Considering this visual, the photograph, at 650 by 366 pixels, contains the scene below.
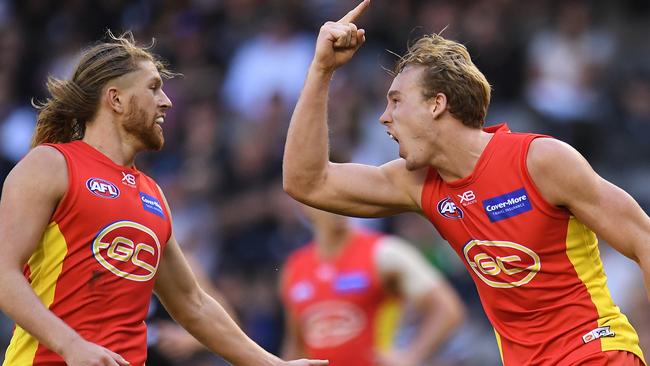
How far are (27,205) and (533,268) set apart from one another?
7.62 feet

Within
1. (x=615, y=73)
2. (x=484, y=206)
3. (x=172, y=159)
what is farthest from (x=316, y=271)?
(x=615, y=73)

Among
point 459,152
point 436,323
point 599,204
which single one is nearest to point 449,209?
point 459,152

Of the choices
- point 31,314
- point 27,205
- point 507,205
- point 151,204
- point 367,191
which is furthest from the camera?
point 367,191

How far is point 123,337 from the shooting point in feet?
18.1

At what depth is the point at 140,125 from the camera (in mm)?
5816

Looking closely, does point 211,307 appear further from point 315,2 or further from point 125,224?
point 315,2

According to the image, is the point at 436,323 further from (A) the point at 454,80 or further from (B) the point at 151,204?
(B) the point at 151,204

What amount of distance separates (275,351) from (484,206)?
17.0 ft

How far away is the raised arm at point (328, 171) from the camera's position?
5875 millimetres

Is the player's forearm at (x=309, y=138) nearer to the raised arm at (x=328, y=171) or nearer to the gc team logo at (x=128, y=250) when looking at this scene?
the raised arm at (x=328, y=171)

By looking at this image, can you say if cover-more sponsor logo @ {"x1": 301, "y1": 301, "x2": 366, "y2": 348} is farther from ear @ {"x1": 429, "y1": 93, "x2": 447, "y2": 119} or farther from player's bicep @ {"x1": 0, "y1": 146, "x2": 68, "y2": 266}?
player's bicep @ {"x1": 0, "y1": 146, "x2": 68, "y2": 266}

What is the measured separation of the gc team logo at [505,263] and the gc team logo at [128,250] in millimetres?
1537

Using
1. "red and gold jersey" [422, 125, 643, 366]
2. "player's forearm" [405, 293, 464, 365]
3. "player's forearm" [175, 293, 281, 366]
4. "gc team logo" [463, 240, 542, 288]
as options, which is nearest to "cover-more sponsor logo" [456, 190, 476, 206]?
"red and gold jersey" [422, 125, 643, 366]

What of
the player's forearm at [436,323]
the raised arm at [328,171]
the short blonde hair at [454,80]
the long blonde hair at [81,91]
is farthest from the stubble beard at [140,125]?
the player's forearm at [436,323]
